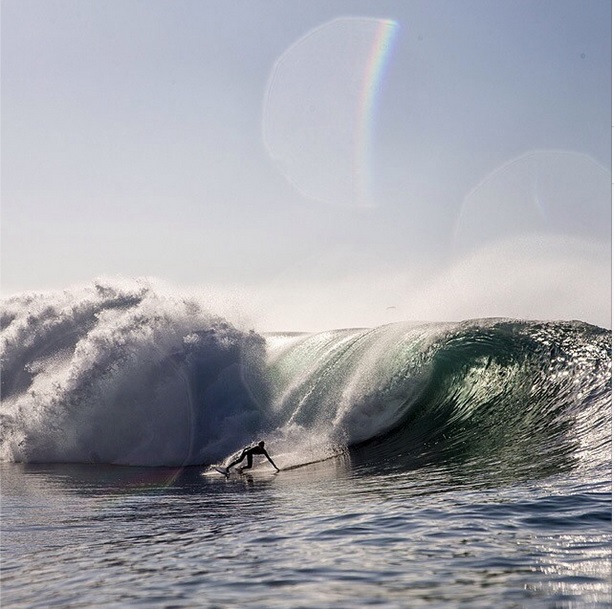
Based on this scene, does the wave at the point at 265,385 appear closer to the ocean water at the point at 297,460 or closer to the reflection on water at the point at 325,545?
the ocean water at the point at 297,460

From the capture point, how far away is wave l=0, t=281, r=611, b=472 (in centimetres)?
1496

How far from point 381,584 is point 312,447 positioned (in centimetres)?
995

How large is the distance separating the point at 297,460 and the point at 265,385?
444cm

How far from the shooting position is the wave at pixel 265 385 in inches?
589

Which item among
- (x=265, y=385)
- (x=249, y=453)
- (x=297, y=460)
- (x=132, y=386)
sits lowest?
(x=297, y=460)

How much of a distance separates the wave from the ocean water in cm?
6

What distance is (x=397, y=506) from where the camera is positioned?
820 centimetres

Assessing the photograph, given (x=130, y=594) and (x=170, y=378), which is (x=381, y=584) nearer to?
(x=130, y=594)

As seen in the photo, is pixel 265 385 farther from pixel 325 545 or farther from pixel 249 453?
pixel 325 545

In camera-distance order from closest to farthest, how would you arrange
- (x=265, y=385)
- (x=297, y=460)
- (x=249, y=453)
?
(x=249, y=453), (x=297, y=460), (x=265, y=385)

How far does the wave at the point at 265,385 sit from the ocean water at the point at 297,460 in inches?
2.3


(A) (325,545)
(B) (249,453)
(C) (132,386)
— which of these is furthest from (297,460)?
(A) (325,545)

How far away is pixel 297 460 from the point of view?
14055mm

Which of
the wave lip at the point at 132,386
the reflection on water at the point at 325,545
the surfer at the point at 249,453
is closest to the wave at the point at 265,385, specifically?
the wave lip at the point at 132,386
